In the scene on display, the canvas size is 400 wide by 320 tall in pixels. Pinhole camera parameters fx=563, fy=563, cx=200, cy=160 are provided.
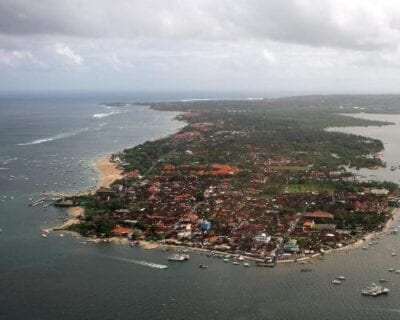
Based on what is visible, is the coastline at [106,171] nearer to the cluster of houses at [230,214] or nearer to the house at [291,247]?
the cluster of houses at [230,214]

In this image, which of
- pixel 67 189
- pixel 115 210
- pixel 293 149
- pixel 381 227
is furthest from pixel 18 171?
pixel 381 227

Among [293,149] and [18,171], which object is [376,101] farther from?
[18,171]

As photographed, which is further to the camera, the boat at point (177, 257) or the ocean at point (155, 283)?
the boat at point (177, 257)

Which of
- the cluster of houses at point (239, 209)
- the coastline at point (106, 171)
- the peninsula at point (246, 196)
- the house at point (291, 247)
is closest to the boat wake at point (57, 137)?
the peninsula at point (246, 196)

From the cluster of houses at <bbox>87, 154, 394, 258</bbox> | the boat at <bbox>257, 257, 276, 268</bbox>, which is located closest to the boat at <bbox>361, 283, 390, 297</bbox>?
the boat at <bbox>257, 257, 276, 268</bbox>

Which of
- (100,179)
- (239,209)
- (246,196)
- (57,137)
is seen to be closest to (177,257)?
(239,209)

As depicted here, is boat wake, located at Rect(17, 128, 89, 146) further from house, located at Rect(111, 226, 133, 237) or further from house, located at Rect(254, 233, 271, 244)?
house, located at Rect(254, 233, 271, 244)
